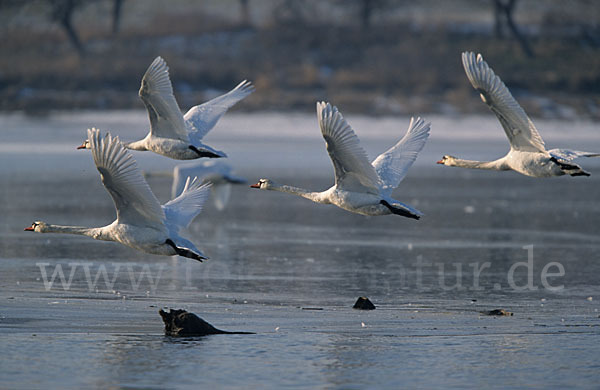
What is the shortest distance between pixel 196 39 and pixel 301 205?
20.5 metres

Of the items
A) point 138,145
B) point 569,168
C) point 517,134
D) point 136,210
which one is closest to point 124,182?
point 136,210

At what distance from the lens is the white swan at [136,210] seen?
8.88m

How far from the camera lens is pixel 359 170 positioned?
393 inches

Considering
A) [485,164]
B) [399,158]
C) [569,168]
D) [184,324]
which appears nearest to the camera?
[184,324]

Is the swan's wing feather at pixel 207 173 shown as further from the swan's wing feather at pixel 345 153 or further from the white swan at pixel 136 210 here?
the swan's wing feather at pixel 345 153

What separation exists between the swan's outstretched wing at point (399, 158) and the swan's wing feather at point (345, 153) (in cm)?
46

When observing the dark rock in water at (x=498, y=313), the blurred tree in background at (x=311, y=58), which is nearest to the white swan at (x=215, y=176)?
the dark rock in water at (x=498, y=313)

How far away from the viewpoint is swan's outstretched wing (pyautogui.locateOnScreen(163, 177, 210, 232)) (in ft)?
33.2

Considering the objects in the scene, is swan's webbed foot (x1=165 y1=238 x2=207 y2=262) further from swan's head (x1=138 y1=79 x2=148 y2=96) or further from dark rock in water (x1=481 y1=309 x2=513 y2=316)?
dark rock in water (x1=481 y1=309 x2=513 y2=316)

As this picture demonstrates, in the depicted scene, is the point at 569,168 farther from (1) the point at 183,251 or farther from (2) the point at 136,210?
(2) the point at 136,210

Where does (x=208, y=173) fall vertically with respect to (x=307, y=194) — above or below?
above

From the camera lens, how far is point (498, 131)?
2773cm

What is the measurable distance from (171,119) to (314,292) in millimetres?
2161

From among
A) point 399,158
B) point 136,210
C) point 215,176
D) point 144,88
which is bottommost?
point 136,210
